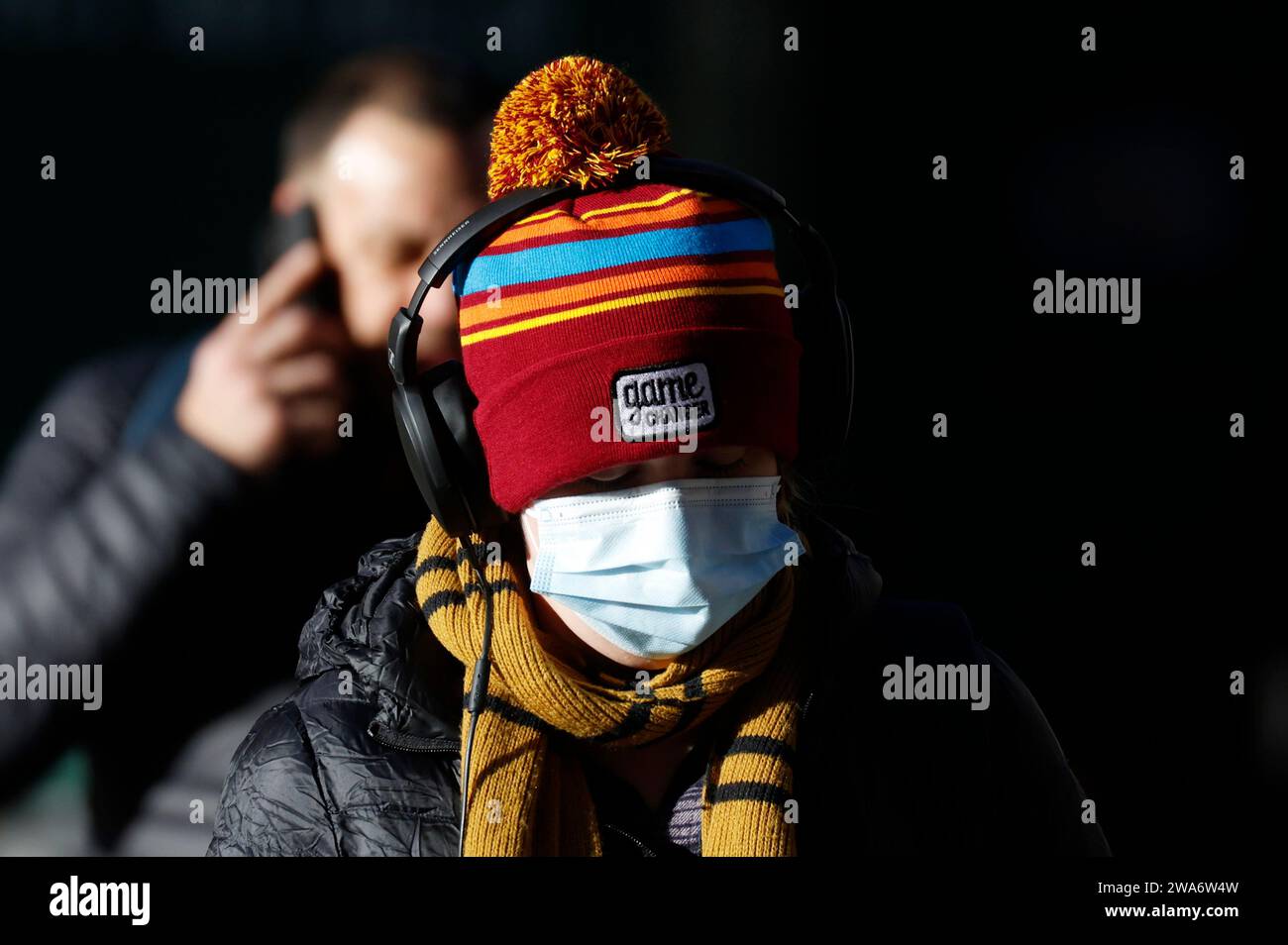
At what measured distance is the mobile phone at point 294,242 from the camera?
2.44 m

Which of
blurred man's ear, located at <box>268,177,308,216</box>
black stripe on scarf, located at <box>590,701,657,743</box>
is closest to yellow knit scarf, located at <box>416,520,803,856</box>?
black stripe on scarf, located at <box>590,701,657,743</box>

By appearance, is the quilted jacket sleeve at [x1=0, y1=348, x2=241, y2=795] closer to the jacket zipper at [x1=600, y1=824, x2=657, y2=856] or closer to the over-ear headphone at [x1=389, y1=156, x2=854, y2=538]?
the over-ear headphone at [x1=389, y1=156, x2=854, y2=538]

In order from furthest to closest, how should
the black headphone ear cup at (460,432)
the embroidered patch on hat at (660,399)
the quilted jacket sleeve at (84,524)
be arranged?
the quilted jacket sleeve at (84,524), the black headphone ear cup at (460,432), the embroidered patch on hat at (660,399)

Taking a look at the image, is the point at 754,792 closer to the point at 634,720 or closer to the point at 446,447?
the point at 634,720

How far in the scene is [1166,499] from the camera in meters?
2.58

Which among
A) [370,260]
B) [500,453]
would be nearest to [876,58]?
[370,260]

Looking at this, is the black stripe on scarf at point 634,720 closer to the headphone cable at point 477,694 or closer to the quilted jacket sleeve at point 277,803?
the headphone cable at point 477,694

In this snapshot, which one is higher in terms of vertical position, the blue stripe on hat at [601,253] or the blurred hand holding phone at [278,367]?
the blue stripe on hat at [601,253]

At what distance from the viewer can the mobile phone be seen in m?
2.44

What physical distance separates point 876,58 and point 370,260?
111cm

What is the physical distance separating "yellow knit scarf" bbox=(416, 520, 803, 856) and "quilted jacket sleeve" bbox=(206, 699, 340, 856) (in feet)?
0.59

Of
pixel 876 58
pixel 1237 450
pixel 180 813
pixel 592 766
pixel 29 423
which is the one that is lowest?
pixel 180 813

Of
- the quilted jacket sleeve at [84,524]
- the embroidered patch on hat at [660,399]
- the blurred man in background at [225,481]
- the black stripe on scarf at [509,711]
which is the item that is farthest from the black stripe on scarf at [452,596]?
the quilted jacket sleeve at [84,524]
